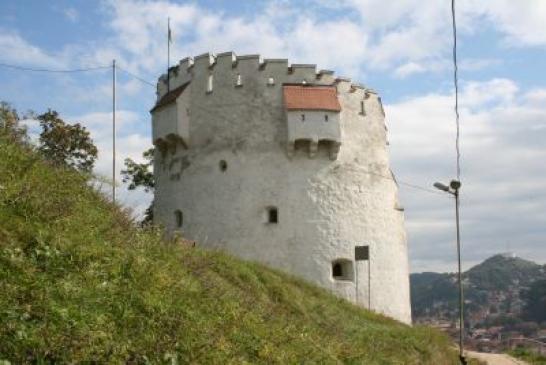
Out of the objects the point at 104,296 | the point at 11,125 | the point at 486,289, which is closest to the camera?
the point at 104,296

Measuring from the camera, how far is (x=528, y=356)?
25.3m

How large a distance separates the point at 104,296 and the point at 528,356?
22061mm

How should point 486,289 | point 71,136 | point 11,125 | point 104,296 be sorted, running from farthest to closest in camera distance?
point 486,289
point 71,136
point 11,125
point 104,296

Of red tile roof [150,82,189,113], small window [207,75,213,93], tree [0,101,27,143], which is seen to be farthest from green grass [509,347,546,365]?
tree [0,101,27,143]

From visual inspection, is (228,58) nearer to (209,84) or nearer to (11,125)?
(209,84)

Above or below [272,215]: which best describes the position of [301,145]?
above

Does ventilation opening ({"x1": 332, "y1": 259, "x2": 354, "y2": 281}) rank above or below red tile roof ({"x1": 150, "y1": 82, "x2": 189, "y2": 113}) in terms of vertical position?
below

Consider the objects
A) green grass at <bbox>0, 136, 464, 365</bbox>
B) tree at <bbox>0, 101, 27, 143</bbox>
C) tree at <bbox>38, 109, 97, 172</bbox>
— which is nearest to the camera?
green grass at <bbox>0, 136, 464, 365</bbox>

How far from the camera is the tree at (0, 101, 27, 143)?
1039 cm

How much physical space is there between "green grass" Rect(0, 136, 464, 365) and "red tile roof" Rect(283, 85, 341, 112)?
40.8 ft

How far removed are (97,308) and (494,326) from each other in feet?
232

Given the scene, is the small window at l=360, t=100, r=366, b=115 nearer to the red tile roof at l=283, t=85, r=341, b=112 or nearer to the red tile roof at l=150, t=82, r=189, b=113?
the red tile roof at l=283, t=85, r=341, b=112

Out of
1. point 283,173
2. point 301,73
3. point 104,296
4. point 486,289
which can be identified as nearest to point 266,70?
point 301,73

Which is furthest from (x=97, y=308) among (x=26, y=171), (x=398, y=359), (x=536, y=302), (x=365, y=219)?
(x=536, y=302)
